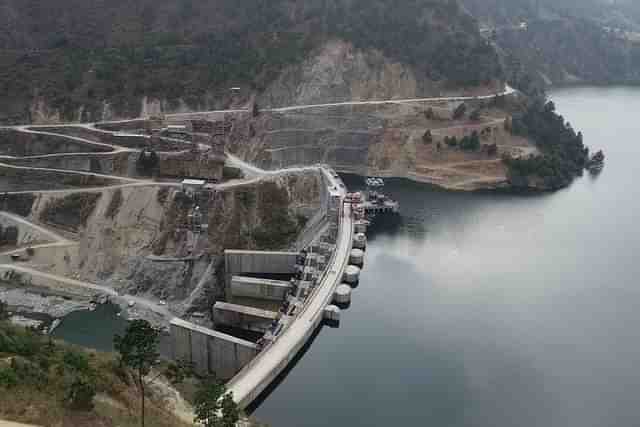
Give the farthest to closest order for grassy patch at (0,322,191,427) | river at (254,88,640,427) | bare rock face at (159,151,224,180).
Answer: bare rock face at (159,151,224,180) → river at (254,88,640,427) → grassy patch at (0,322,191,427)

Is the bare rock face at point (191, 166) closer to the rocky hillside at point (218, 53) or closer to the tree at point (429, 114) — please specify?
the rocky hillside at point (218, 53)

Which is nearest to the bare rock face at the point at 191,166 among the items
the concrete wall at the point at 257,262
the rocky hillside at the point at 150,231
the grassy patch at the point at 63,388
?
the rocky hillside at the point at 150,231

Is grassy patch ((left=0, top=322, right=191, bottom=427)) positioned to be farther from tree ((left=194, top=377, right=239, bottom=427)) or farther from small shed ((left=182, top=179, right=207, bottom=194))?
small shed ((left=182, top=179, right=207, bottom=194))

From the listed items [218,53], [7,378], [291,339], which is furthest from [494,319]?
[218,53]

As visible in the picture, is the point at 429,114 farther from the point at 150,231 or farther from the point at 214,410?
the point at 214,410

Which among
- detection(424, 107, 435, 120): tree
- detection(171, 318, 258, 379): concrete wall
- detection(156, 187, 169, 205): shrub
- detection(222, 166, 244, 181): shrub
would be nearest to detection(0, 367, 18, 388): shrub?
detection(171, 318, 258, 379): concrete wall

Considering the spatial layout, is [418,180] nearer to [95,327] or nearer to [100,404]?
[95,327]
